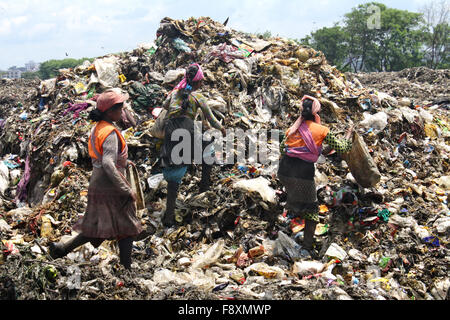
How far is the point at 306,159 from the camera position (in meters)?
3.32

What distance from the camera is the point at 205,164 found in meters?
4.28

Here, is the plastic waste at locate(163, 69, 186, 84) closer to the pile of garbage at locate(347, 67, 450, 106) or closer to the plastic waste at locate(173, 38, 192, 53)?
the plastic waste at locate(173, 38, 192, 53)

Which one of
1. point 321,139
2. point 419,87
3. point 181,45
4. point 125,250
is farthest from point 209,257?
point 419,87

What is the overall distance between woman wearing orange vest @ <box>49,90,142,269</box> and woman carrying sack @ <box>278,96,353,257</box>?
154cm

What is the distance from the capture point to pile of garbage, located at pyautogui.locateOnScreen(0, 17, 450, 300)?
9.19 feet

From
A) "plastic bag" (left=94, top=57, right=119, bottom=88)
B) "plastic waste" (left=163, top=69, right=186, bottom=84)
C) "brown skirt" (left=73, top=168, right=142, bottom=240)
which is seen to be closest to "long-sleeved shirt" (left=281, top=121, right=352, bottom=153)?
"brown skirt" (left=73, top=168, right=142, bottom=240)

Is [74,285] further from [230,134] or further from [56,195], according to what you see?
[230,134]

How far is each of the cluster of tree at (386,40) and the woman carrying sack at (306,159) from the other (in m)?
32.6

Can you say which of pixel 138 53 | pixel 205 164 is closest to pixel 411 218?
pixel 205 164

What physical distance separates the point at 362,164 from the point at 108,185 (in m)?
2.69

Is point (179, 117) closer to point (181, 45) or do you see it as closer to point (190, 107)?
point (190, 107)

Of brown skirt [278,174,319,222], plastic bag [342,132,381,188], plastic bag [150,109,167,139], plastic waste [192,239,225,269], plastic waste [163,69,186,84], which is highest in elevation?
plastic waste [163,69,186,84]

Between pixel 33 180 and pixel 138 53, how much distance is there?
3556mm
